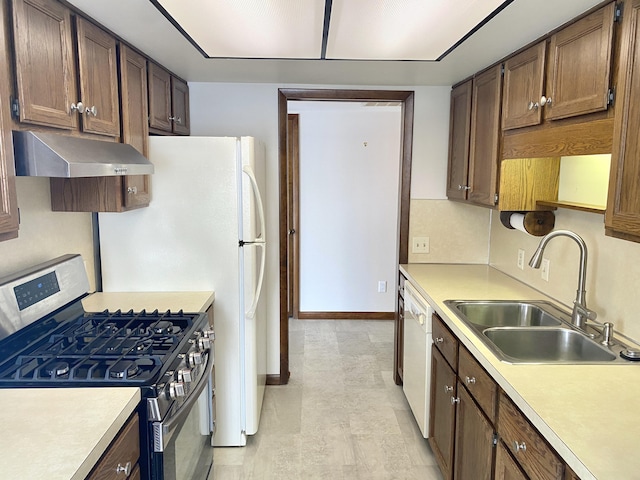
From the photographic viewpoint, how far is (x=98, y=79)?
1.92 metres

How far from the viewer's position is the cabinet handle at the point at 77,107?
5.66ft

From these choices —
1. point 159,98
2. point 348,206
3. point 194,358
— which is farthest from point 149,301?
point 348,206

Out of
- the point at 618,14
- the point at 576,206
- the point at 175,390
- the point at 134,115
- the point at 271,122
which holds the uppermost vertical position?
the point at 618,14

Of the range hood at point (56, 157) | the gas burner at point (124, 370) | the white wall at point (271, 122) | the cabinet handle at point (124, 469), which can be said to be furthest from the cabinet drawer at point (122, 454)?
the white wall at point (271, 122)

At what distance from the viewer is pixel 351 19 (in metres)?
1.81

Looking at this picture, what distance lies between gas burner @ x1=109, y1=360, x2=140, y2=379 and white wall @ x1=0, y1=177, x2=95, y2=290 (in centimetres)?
65

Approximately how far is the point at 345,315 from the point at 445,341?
291 cm

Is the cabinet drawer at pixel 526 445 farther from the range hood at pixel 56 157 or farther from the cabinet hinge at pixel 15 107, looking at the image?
the cabinet hinge at pixel 15 107

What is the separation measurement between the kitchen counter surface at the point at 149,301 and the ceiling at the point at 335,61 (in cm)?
122

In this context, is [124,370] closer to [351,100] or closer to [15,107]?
[15,107]

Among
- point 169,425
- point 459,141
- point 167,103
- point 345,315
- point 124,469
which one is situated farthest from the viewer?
point 345,315

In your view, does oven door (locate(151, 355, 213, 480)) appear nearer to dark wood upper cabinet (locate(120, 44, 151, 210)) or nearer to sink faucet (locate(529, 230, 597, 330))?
dark wood upper cabinet (locate(120, 44, 151, 210))

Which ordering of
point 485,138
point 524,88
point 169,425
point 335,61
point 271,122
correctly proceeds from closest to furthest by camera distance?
point 169,425, point 524,88, point 335,61, point 485,138, point 271,122

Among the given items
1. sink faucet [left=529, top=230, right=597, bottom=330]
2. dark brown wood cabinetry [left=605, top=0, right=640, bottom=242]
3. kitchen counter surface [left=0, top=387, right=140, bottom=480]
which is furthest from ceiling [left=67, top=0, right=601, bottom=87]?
kitchen counter surface [left=0, top=387, right=140, bottom=480]
